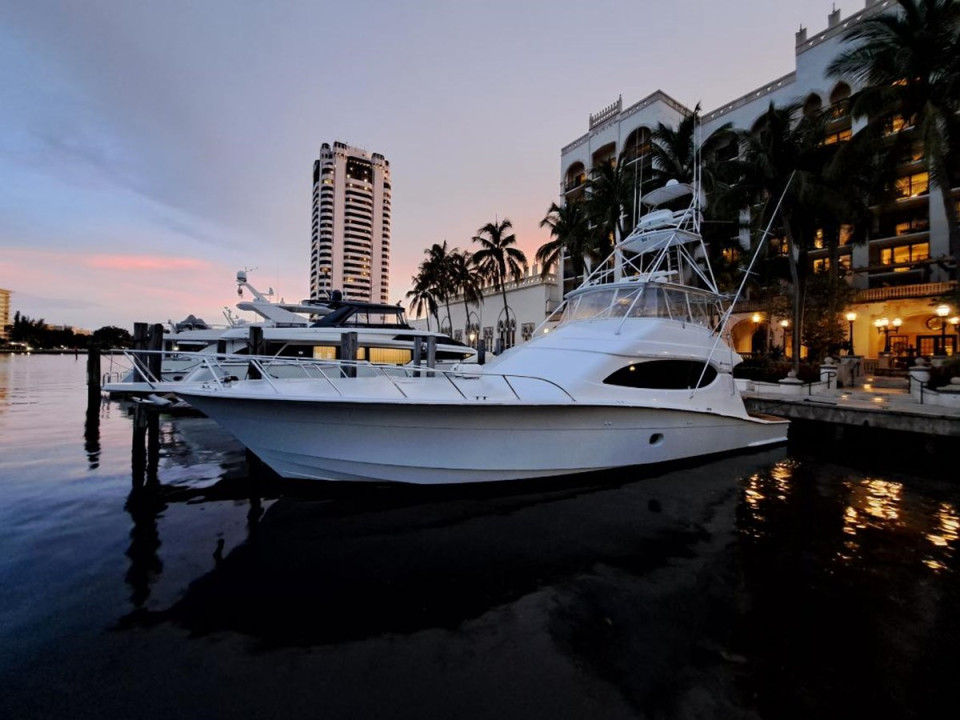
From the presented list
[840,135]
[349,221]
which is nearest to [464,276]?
[840,135]

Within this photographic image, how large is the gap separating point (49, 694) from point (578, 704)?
3.71 metres

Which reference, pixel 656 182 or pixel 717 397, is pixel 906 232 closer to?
pixel 656 182

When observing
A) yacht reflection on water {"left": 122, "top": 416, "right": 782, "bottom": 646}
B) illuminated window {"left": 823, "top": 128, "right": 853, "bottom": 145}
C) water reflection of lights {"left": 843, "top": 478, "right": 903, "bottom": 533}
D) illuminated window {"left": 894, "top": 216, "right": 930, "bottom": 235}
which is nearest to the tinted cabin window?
yacht reflection on water {"left": 122, "top": 416, "right": 782, "bottom": 646}

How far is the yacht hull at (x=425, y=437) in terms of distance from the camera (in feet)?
19.6

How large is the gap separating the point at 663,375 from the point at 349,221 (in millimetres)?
125182

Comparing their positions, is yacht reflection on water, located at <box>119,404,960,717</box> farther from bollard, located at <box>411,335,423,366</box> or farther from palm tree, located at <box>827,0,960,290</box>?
palm tree, located at <box>827,0,960,290</box>

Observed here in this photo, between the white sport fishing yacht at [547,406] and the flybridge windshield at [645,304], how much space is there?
0.03 meters

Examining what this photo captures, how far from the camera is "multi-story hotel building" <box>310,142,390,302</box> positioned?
382ft

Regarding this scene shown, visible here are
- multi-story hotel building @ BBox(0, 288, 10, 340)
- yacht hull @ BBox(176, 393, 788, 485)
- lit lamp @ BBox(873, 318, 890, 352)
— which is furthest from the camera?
multi-story hotel building @ BBox(0, 288, 10, 340)

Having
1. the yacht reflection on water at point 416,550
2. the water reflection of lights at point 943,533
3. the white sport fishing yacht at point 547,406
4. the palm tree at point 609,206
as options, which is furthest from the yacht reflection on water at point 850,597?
the palm tree at point 609,206

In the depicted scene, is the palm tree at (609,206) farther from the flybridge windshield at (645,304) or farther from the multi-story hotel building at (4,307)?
the multi-story hotel building at (4,307)

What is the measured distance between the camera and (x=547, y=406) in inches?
251

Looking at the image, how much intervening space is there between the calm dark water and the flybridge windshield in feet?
11.1

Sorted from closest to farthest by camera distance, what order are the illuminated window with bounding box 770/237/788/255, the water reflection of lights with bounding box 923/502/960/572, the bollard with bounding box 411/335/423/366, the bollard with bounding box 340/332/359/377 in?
the water reflection of lights with bounding box 923/502/960/572, the bollard with bounding box 340/332/359/377, the bollard with bounding box 411/335/423/366, the illuminated window with bounding box 770/237/788/255
